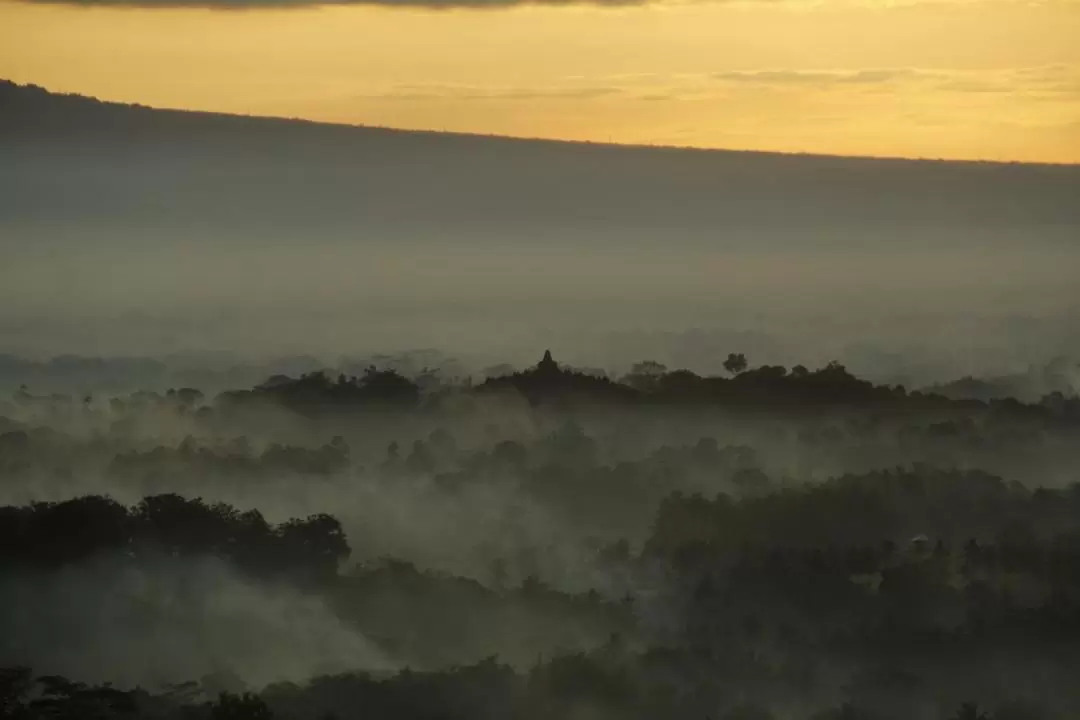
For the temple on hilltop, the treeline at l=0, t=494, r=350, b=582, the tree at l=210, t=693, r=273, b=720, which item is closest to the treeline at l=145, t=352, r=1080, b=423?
the temple on hilltop

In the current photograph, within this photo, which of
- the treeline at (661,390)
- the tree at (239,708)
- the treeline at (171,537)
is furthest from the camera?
the treeline at (661,390)

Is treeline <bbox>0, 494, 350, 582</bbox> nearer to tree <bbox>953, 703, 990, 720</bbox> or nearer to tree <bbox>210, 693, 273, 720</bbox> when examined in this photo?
tree <bbox>210, 693, 273, 720</bbox>

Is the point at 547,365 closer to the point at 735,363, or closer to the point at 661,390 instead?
the point at 661,390

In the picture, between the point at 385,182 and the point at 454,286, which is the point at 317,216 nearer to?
the point at 385,182

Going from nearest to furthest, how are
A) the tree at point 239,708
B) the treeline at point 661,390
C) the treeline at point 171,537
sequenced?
1. the tree at point 239,708
2. the treeline at point 171,537
3. the treeline at point 661,390

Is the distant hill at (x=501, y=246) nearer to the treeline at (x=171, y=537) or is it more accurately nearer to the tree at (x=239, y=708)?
the treeline at (x=171, y=537)

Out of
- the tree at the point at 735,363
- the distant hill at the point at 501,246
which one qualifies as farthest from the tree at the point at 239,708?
the tree at the point at 735,363

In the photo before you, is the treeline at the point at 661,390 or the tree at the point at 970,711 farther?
the treeline at the point at 661,390

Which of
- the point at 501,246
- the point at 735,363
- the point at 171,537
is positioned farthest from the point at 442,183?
the point at 171,537
